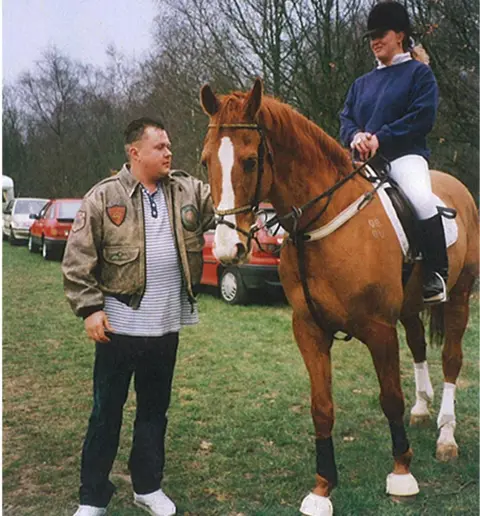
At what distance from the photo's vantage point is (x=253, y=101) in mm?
2631

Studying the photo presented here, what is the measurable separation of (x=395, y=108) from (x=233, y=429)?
2559 millimetres

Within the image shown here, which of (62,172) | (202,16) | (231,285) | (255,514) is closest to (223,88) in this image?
(202,16)

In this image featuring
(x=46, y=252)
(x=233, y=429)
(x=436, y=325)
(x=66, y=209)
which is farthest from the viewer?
(x=46, y=252)

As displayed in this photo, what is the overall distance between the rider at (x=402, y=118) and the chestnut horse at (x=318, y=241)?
166 mm

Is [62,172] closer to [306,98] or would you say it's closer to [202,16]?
[202,16]

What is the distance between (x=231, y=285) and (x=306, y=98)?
12.1ft

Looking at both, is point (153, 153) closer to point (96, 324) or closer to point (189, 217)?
point (189, 217)

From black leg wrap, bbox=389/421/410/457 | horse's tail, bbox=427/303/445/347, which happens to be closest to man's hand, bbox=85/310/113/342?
black leg wrap, bbox=389/421/410/457

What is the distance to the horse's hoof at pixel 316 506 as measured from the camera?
316 centimetres

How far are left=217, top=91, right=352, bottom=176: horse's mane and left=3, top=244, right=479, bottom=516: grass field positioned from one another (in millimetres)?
1931

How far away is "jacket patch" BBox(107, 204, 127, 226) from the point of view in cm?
294

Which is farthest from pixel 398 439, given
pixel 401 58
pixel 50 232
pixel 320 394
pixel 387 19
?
pixel 50 232

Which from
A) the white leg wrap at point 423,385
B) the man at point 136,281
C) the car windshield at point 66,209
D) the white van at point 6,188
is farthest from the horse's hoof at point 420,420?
the car windshield at point 66,209

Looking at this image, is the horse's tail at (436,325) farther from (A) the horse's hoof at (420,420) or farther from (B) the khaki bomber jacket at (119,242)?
(B) the khaki bomber jacket at (119,242)
